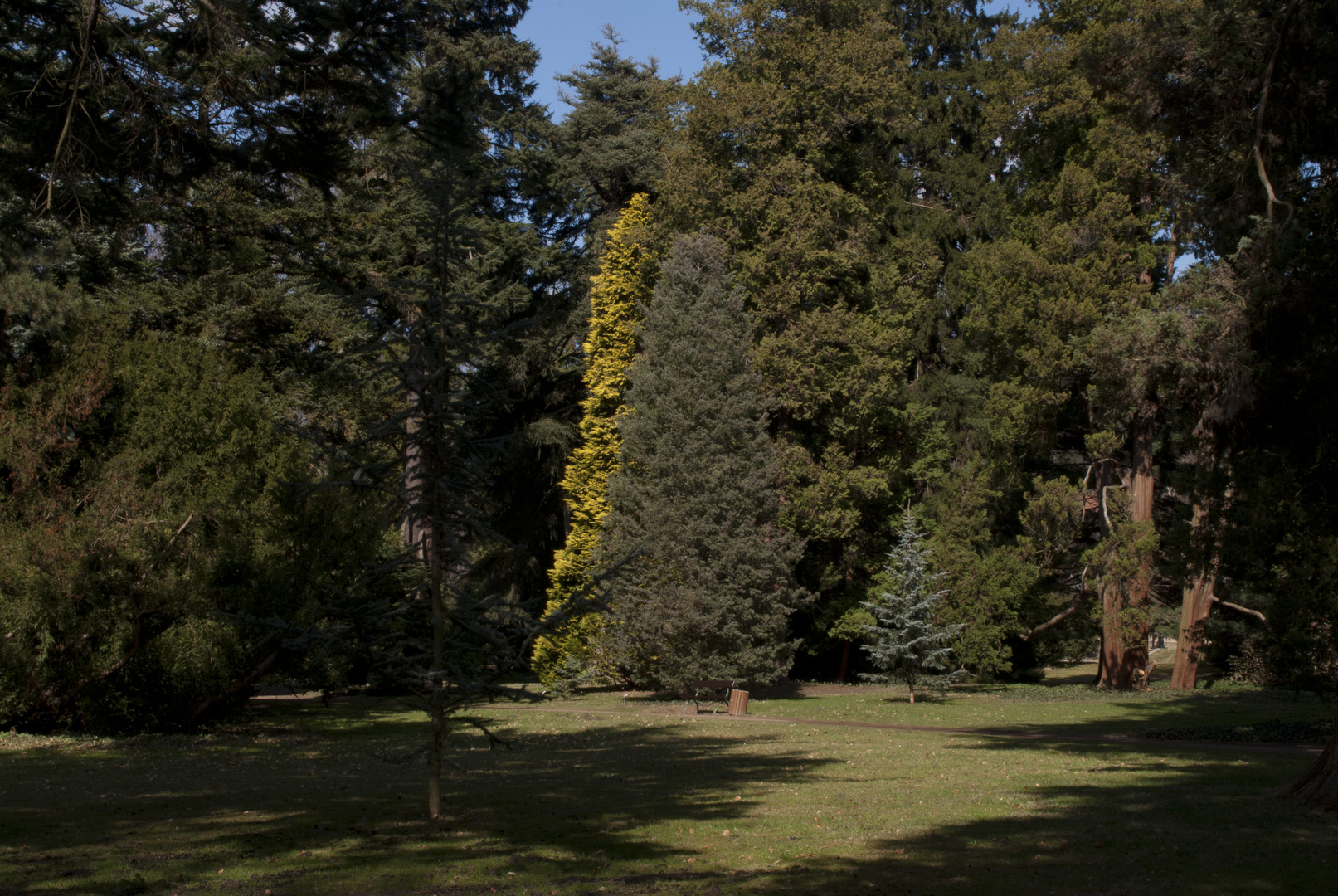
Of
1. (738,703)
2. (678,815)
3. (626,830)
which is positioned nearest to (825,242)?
(738,703)

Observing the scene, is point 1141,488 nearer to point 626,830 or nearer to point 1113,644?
point 1113,644

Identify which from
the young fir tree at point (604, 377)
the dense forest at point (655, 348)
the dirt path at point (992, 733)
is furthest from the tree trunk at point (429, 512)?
the young fir tree at point (604, 377)

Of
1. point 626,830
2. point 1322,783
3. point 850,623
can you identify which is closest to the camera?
point 626,830

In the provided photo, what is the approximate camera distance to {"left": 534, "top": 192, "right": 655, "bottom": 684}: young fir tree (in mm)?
30156

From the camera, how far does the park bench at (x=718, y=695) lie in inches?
869

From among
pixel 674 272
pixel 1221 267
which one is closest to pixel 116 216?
pixel 1221 267

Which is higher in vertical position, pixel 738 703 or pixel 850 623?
pixel 850 623

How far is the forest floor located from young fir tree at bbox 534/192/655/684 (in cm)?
1197

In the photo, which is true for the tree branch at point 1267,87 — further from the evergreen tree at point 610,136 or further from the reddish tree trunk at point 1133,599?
the evergreen tree at point 610,136

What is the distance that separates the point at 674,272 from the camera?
27094 millimetres

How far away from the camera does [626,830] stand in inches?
348

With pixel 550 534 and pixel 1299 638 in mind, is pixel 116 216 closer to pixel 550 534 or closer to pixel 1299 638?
pixel 1299 638

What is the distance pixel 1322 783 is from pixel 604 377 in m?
24.2

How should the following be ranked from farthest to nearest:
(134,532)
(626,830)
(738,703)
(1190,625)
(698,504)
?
1. (1190,625)
2. (698,504)
3. (738,703)
4. (134,532)
5. (626,830)
